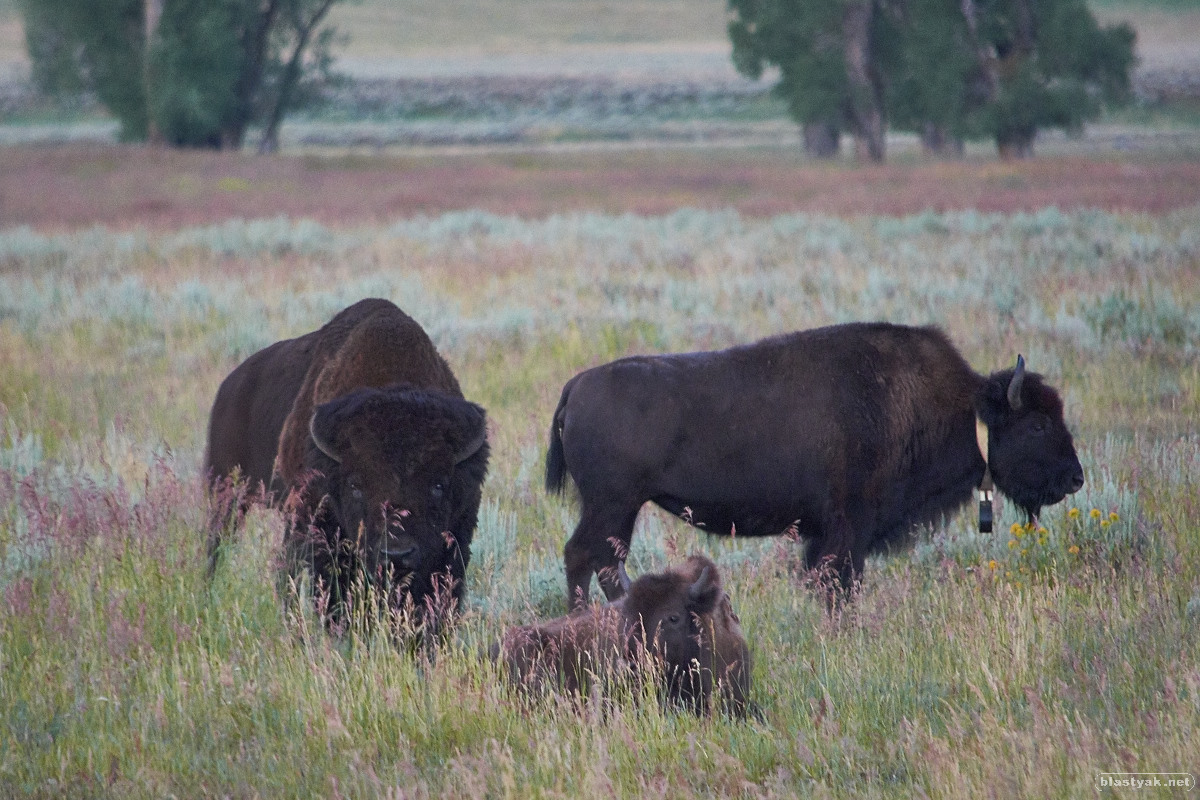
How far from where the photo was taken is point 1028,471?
625 centimetres

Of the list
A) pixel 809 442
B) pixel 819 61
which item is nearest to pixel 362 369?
pixel 809 442

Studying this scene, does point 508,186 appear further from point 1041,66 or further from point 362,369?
point 362,369

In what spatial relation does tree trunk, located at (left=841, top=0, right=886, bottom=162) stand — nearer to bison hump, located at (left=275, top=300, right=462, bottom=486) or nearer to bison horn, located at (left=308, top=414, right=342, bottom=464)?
bison hump, located at (left=275, top=300, right=462, bottom=486)

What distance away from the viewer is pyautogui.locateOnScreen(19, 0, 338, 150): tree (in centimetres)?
4588

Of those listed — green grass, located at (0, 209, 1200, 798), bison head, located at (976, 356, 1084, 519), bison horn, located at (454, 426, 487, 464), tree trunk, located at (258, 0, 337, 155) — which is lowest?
green grass, located at (0, 209, 1200, 798)

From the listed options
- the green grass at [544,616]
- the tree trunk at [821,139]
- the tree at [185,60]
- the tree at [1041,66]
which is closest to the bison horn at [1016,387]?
the green grass at [544,616]

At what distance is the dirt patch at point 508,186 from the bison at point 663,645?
71.7 feet

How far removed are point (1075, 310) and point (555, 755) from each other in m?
10.9

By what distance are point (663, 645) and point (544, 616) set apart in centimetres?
142

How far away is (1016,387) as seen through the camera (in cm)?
611

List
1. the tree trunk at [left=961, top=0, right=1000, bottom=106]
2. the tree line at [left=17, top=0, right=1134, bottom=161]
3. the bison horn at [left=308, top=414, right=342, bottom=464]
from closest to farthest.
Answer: the bison horn at [left=308, top=414, right=342, bottom=464]
the tree line at [left=17, top=0, right=1134, bottom=161]
the tree trunk at [left=961, top=0, right=1000, bottom=106]

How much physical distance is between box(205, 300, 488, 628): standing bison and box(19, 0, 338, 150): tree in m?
43.2

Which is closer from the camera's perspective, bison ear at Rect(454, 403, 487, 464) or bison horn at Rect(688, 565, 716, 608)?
bison horn at Rect(688, 565, 716, 608)

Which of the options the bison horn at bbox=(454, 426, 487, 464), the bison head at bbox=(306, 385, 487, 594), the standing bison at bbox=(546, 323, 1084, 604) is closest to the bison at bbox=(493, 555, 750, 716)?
the bison head at bbox=(306, 385, 487, 594)
